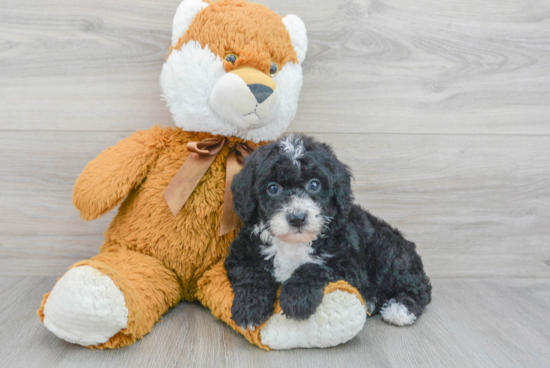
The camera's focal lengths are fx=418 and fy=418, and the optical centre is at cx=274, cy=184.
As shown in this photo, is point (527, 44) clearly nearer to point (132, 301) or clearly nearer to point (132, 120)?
point (132, 120)

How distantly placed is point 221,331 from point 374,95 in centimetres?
93

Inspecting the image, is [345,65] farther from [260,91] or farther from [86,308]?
[86,308]

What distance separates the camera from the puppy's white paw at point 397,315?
1140 millimetres

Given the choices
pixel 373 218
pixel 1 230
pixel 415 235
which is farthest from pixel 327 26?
pixel 1 230

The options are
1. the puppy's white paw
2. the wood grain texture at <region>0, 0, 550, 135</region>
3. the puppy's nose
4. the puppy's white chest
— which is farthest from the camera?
the wood grain texture at <region>0, 0, 550, 135</region>

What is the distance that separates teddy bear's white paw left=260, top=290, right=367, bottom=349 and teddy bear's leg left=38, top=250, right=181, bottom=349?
1.01 feet

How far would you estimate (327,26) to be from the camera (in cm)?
144

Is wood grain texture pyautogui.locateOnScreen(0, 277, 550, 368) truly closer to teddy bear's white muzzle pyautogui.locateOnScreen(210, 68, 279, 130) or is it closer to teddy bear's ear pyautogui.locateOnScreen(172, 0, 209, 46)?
teddy bear's white muzzle pyautogui.locateOnScreen(210, 68, 279, 130)

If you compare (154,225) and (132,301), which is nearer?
(132,301)

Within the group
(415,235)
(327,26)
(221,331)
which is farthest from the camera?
(415,235)

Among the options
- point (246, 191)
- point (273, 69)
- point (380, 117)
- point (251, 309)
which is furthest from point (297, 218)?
point (380, 117)

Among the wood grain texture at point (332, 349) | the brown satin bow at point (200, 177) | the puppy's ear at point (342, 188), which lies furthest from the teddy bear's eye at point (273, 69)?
the wood grain texture at point (332, 349)

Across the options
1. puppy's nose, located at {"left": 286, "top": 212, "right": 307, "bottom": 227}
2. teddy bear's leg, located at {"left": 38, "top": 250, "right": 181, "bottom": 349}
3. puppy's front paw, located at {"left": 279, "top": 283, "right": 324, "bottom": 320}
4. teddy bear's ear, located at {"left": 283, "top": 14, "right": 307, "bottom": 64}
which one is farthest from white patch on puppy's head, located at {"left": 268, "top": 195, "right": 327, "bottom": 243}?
teddy bear's ear, located at {"left": 283, "top": 14, "right": 307, "bottom": 64}

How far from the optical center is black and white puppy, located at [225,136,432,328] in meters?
0.94
